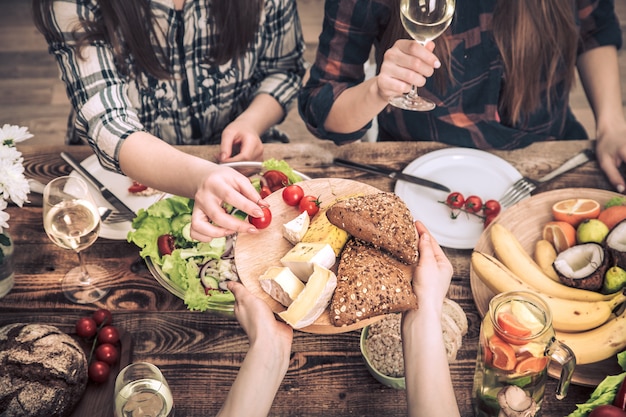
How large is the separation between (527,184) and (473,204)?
186 mm

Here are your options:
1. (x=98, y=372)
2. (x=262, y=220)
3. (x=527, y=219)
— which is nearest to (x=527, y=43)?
(x=527, y=219)

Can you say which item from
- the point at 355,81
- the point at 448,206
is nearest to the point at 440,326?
the point at 448,206

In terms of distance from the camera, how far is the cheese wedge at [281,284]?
1212 millimetres

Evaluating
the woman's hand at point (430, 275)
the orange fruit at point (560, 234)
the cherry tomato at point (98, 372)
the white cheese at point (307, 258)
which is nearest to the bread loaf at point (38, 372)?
the cherry tomato at point (98, 372)

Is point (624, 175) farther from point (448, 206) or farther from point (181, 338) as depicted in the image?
point (181, 338)

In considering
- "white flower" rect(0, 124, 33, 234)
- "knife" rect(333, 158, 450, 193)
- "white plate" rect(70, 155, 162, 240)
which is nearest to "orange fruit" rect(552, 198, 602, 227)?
"knife" rect(333, 158, 450, 193)

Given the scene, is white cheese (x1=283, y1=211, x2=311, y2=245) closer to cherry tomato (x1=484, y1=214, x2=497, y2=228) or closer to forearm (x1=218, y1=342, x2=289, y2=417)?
forearm (x1=218, y1=342, x2=289, y2=417)

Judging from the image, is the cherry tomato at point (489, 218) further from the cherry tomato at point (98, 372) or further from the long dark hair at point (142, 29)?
the cherry tomato at point (98, 372)

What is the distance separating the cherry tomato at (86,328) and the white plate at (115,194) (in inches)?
10.4

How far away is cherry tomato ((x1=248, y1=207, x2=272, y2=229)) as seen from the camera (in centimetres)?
135

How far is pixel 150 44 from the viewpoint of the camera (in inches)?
68.1

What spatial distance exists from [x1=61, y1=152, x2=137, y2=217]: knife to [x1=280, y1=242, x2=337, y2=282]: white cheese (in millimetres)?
567

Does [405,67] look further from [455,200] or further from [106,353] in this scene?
[106,353]

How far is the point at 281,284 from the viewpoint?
3.96ft
